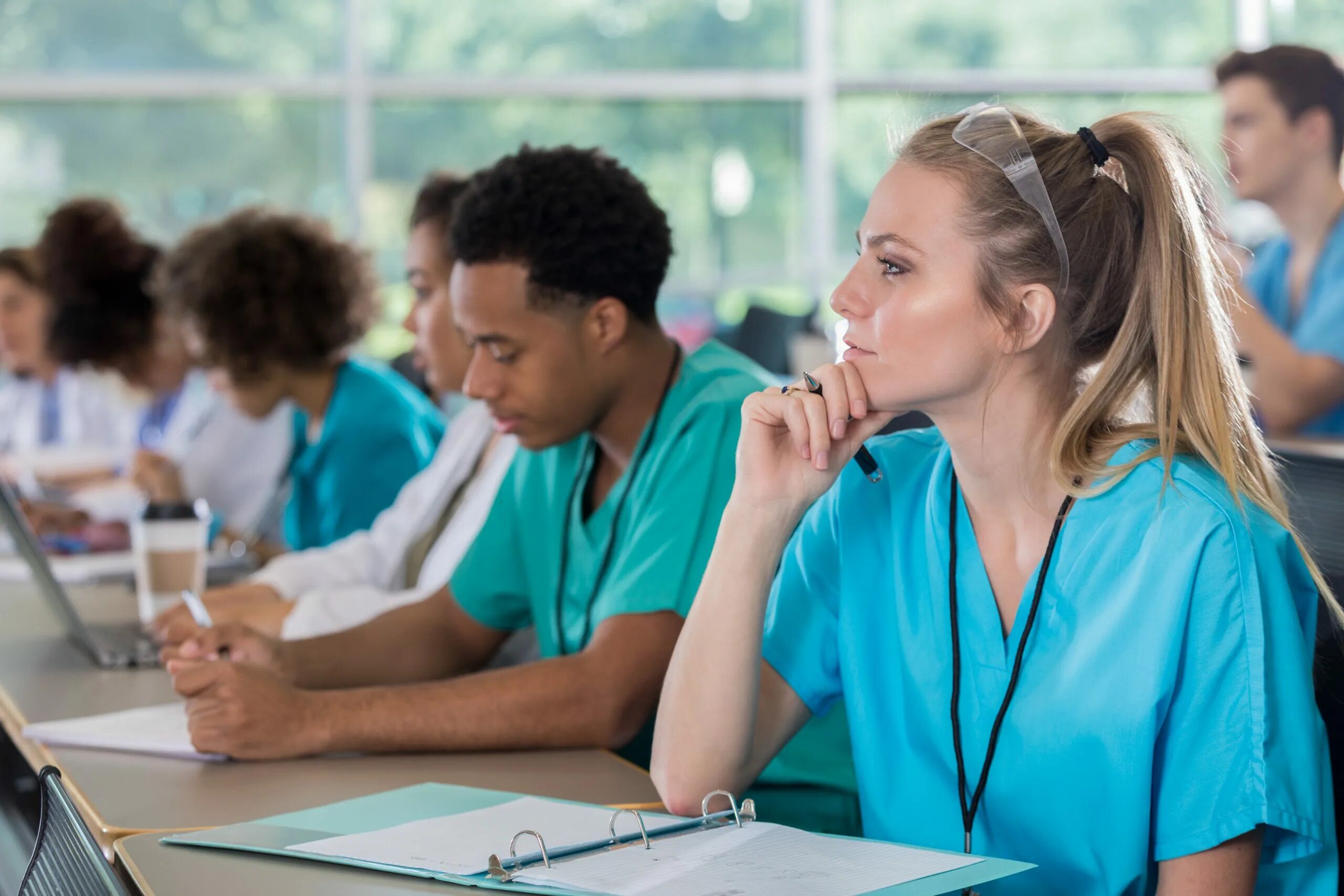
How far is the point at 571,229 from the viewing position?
162cm

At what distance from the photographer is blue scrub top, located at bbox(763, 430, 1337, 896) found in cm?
100

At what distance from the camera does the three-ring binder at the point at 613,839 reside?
928mm

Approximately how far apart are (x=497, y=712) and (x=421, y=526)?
927mm

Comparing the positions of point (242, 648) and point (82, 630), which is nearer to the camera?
point (242, 648)

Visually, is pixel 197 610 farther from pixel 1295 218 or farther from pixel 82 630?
pixel 1295 218

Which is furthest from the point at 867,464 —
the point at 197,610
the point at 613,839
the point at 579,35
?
the point at 579,35

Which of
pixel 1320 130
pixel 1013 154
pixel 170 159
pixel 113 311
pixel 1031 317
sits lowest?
pixel 1031 317

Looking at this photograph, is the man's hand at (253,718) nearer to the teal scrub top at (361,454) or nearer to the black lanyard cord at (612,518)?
the black lanyard cord at (612,518)

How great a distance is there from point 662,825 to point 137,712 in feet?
2.26

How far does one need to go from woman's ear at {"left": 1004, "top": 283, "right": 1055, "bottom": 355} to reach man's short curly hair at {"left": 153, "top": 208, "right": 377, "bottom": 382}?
196cm

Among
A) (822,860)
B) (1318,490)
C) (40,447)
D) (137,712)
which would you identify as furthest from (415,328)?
(40,447)

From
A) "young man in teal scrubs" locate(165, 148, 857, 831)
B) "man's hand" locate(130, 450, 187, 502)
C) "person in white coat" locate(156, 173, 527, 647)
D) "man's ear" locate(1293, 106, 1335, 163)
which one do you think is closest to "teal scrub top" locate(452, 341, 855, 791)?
"young man in teal scrubs" locate(165, 148, 857, 831)

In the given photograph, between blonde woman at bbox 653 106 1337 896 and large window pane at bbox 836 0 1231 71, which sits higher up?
large window pane at bbox 836 0 1231 71

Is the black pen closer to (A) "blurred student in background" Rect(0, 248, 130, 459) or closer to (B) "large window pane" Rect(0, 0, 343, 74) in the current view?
(A) "blurred student in background" Rect(0, 248, 130, 459)
